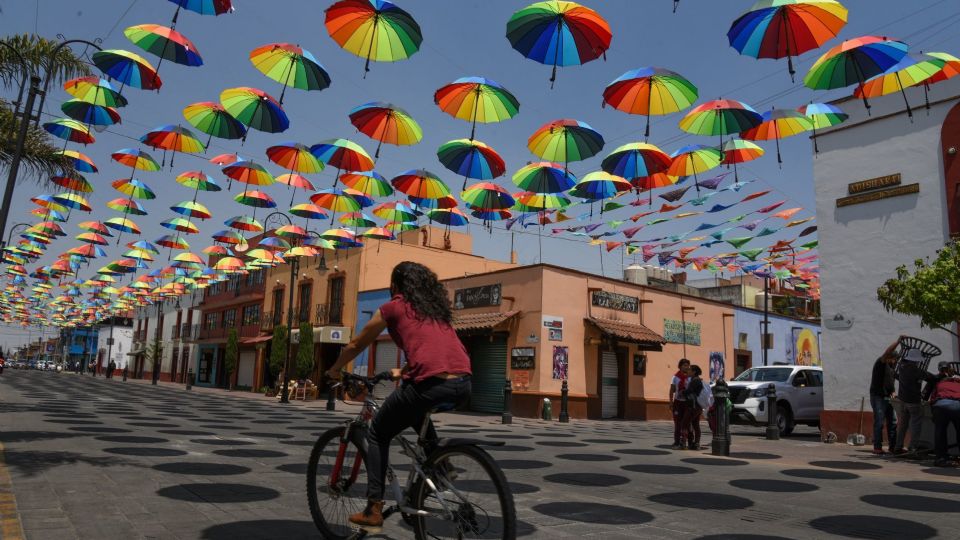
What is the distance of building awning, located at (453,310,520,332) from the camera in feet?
73.4

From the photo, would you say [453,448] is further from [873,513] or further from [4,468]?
[4,468]

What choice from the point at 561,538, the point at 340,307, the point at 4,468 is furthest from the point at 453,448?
the point at 340,307

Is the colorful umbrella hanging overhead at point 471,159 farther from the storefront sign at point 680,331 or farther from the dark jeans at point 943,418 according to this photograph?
the storefront sign at point 680,331

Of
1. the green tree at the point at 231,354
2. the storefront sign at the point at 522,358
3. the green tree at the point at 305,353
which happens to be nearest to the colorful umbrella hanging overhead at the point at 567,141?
the storefront sign at the point at 522,358

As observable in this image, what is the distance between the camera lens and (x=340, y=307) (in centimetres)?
3172

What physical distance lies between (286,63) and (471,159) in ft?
14.8

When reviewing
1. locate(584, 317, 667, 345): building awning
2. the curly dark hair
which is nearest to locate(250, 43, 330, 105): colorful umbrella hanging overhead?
the curly dark hair

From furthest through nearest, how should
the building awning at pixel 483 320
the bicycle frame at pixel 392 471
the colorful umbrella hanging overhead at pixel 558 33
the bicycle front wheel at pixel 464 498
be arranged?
1. the building awning at pixel 483 320
2. the colorful umbrella hanging overhead at pixel 558 33
3. the bicycle frame at pixel 392 471
4. the bicycle front wheel at pixel 464 498

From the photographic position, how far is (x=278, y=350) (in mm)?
33688

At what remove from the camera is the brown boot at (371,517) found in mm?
3426

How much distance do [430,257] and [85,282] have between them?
21138mm

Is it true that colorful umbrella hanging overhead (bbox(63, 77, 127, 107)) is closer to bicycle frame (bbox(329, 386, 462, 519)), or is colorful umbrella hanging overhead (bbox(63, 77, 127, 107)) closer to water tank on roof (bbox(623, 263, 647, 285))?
bicycle frame (bbox(329, 386, 462, 519))

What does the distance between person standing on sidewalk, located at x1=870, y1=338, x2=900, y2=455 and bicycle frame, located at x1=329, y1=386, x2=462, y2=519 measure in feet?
36.0

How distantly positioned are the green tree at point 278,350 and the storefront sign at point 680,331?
19.8 meters
